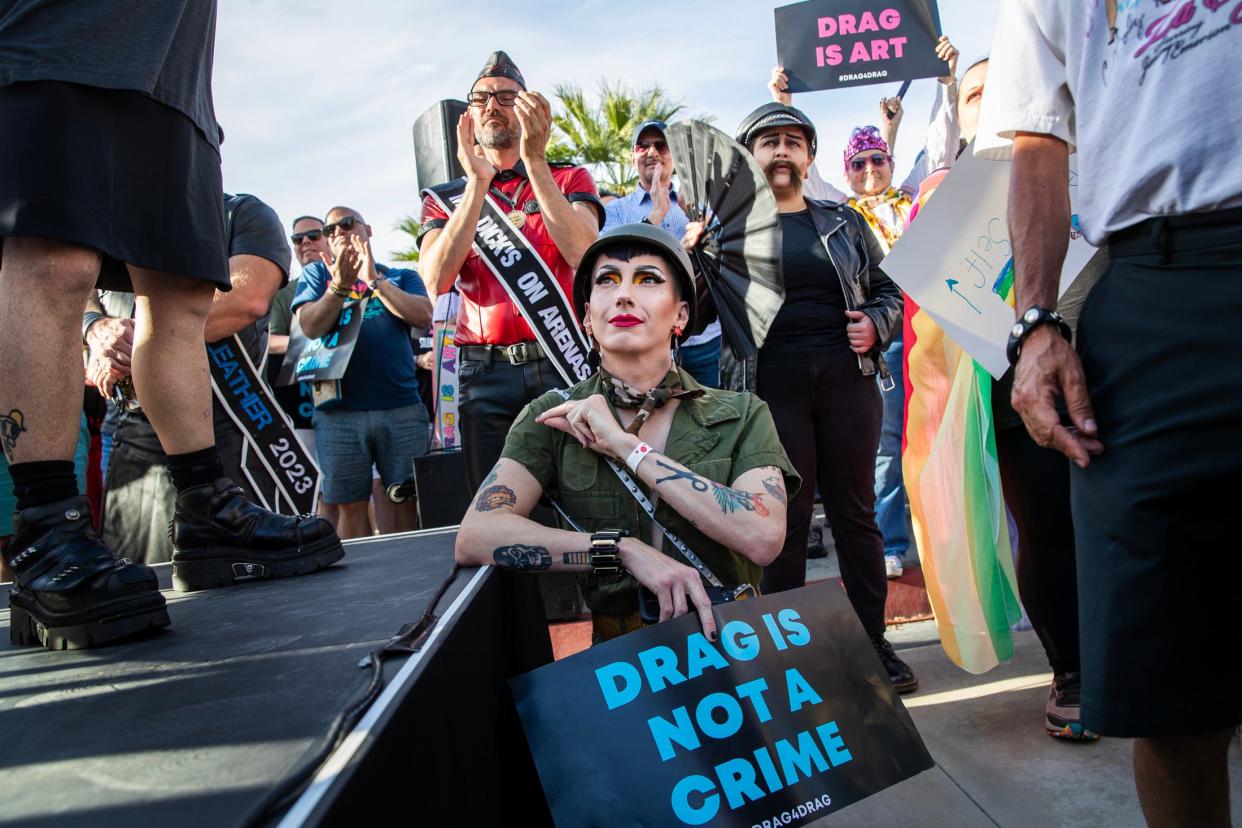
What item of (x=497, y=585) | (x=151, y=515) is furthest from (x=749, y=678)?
(x=151, y=515)

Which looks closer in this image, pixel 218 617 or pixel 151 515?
pixel 218 617

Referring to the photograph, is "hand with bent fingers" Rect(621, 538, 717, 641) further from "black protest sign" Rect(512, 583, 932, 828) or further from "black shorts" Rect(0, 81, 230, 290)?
"black shorts" Rect(0, 81, 230, 290)

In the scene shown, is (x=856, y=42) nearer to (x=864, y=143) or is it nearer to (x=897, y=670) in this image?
(x=864, y=143)

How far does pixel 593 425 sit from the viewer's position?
2.04 meters

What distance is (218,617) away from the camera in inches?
71.4

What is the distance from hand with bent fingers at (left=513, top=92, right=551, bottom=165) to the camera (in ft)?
10.3

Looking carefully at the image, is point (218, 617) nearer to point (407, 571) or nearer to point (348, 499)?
point (407, 571)

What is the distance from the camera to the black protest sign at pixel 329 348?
4617 mm

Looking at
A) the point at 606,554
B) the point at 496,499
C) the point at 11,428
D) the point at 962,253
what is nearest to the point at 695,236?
the point at 962,253

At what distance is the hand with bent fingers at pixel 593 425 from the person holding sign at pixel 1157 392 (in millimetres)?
875

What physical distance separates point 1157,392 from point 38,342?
2069 mm

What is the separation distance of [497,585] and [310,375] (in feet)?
9.99

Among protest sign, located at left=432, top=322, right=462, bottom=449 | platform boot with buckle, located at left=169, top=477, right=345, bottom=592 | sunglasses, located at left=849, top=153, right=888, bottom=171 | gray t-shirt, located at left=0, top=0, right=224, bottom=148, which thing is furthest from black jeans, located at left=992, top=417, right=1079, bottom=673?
sunglasses, located at left=849, top=153, right=888, bottom=171

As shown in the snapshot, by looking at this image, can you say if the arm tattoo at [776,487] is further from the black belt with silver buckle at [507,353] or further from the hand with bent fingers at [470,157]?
the hand with bent fingers at [470,157]
